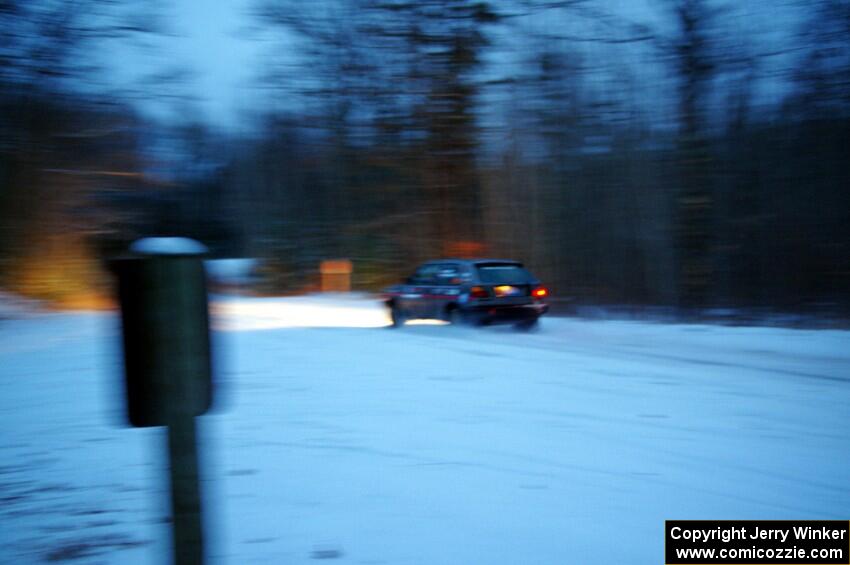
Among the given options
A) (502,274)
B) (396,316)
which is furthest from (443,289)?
(396,316)

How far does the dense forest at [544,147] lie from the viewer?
1270 centimetres

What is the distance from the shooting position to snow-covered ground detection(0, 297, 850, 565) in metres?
3.30

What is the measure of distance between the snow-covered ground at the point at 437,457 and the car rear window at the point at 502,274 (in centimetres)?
350

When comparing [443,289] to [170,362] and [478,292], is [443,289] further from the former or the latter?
[170,362]

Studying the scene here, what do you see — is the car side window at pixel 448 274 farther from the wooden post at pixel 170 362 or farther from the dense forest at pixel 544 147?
the wooden post at pixel 170 362

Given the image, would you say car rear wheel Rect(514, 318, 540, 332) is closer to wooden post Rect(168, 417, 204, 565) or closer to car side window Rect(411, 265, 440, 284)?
car side window Rect(411, 265, 440, 284)

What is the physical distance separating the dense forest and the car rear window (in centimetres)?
477

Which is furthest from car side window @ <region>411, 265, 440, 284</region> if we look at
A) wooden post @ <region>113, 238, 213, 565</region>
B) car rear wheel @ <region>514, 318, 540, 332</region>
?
wooden post @ <region>113, 238, 213, 565</region>

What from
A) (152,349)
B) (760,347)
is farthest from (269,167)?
(152,349)

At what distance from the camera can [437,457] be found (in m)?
4.51

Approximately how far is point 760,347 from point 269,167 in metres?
21.3

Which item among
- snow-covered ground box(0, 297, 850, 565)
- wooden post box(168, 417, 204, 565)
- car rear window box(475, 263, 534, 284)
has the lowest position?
snow-covered ground box(0, 297, 850, 565)

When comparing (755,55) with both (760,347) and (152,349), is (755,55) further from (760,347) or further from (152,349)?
(152,349)

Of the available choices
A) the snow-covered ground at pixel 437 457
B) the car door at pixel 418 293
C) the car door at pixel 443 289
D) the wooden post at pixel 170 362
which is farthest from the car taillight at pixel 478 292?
the wooden post at pixel 170 362
